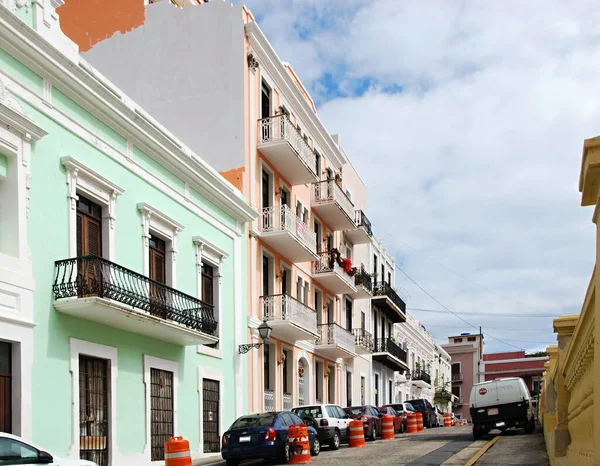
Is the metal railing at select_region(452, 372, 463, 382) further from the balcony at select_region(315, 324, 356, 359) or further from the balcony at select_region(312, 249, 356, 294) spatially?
the balcony at select_region(315, 324, 356, 359)

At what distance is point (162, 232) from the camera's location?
21891mm

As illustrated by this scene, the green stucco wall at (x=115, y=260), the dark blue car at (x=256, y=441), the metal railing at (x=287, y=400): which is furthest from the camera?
the metal railing at (x=287, y=400)

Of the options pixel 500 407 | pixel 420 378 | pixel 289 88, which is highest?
pixel 289 88

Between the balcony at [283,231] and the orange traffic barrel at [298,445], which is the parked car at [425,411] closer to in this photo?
the balcony at [283,231]

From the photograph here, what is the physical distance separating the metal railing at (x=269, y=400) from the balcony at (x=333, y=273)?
7.28 m

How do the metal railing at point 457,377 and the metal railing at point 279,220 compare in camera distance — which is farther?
the metal railing at point 457,377

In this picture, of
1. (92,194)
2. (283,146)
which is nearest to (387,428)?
(283,146)

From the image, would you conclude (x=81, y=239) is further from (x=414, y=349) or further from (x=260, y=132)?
(x=414, y=349)

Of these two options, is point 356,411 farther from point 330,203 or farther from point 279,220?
point 330,203

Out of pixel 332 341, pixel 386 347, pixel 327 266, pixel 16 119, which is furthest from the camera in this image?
pixel 386 347

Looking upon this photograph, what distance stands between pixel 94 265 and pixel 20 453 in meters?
6.18

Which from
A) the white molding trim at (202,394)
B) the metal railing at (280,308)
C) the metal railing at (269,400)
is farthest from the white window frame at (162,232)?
the metal railing at (269,400)

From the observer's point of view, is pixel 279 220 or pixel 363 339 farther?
pixel 363 339

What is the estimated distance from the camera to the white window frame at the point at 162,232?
20.7 meters
